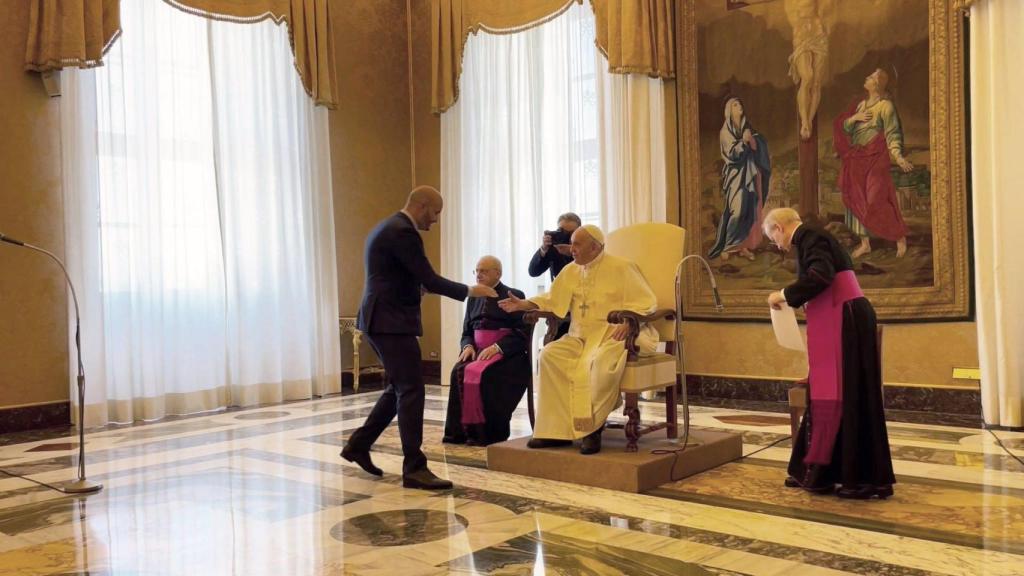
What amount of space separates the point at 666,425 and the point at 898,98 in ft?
10.6

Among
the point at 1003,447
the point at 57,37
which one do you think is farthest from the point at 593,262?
the point at 57,37

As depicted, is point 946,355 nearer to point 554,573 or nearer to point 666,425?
point 666,425

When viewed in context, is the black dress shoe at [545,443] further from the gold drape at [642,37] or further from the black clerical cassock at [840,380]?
the gold drape at [642,37]

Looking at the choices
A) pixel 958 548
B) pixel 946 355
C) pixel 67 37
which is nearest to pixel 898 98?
pixel 946 355

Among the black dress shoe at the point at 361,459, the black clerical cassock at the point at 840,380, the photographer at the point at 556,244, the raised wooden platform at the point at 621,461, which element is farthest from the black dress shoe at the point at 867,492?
the photographer at the point at 556,244

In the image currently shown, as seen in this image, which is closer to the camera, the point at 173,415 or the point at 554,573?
the point at 554,573

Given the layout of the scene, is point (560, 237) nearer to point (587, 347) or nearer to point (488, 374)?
point (488, 374)

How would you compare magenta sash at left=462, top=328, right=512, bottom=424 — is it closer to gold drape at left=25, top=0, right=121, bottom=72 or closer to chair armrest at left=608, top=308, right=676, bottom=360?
chair armrest at left=608, top=308, right=676, bottom=360

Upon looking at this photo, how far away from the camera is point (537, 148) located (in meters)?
8.45

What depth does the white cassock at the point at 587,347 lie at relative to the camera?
4.60 meters

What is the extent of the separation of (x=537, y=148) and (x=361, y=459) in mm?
4510

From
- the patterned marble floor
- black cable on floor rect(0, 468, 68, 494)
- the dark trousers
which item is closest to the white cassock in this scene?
the patterned marble floor

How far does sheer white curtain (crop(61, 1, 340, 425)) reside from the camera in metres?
7.03

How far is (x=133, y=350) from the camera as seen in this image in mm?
7242
